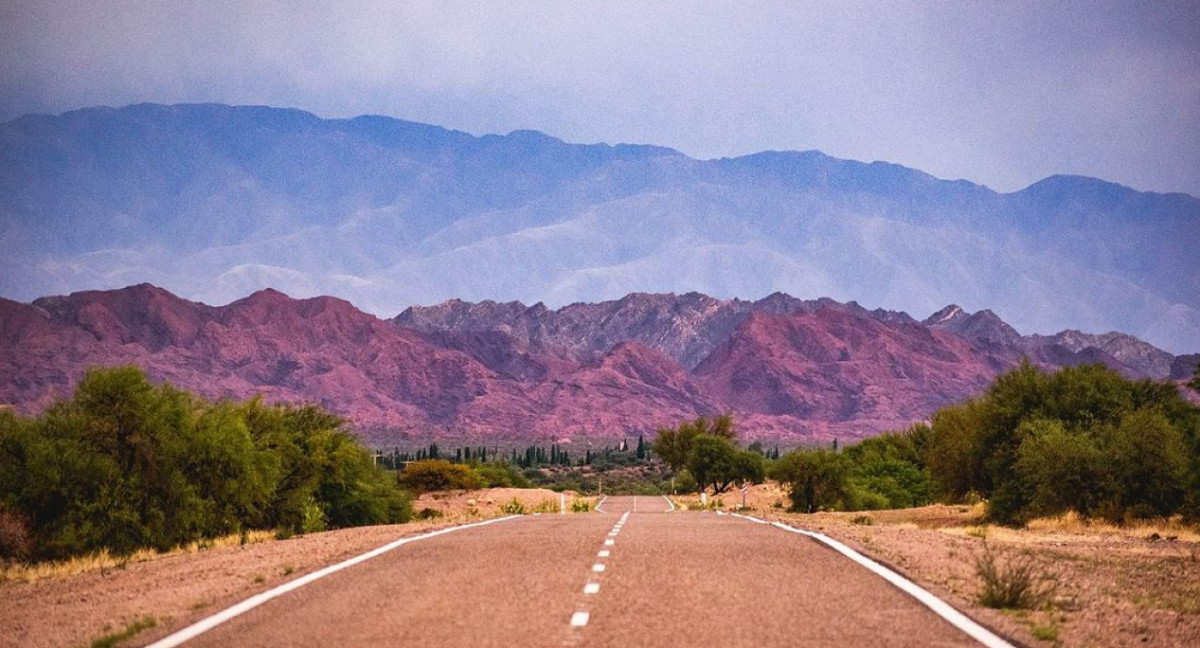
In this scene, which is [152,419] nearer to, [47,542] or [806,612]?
[47,542]

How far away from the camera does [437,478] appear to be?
313 feet

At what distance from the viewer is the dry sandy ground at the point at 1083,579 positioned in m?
11.5

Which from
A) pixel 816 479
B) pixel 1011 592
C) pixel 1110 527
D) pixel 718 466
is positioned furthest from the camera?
pixel 718 466

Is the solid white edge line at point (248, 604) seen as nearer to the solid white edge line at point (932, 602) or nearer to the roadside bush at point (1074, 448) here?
the solid white edge line at point (932, 602)

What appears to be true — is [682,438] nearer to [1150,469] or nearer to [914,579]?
[1150,469]

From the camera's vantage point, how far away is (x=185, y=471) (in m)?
37.3

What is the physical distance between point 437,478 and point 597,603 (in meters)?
84.0

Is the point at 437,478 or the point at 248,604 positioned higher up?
the point at 437,478

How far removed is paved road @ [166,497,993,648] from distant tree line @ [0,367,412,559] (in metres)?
16.5

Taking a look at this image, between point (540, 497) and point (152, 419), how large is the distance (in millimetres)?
51477

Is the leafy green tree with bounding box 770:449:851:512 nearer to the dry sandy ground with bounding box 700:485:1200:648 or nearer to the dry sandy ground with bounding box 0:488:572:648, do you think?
the dry sandy ground with bounding box 700:485:1200:648

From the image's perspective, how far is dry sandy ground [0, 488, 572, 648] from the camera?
12.1 metres

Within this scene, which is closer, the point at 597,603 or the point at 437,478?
the point at 597,603

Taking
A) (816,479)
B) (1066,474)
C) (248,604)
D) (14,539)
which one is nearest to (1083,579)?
(248,604)
